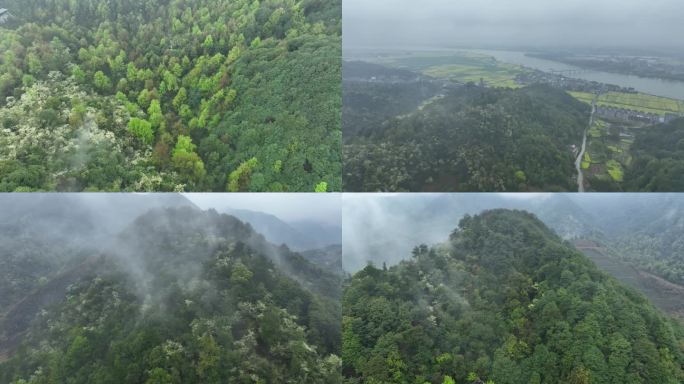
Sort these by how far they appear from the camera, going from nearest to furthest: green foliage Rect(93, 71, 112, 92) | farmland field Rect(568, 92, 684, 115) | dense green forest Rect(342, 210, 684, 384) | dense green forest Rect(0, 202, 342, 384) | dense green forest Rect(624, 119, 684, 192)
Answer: dense green forest Rect(0, 202, 342, 384) → dense green forest Rect(342, 210, 684, 384) → dense green forest Rect(624, 119, 684, 192) → farmland field Rect(568, 92, 684, 115) → green foliage Rect(93, 71, 112, 92)

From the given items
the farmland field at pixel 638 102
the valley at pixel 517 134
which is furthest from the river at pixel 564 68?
the farmland field at pixel 638 102

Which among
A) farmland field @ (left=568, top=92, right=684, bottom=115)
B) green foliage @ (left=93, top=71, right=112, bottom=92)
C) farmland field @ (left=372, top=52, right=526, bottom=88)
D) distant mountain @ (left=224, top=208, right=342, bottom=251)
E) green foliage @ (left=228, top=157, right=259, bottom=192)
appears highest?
farmland field @ (left=372, top=52, right=526, bottom=88)

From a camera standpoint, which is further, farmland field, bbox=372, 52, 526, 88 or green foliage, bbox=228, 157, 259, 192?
farmland field, bbox=372, 52, 526, 88

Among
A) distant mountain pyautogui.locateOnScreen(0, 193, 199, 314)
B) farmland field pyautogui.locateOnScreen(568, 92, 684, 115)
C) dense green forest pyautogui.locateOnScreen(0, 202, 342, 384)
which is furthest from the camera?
farmland field pyautogui.locateOnScreen(568, 92, 684, 115)

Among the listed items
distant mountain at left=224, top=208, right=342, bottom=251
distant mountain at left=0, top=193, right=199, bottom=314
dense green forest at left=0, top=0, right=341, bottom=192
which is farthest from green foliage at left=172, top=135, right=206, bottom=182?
distant mountain at left=224, top=208, right=342, bottom=251

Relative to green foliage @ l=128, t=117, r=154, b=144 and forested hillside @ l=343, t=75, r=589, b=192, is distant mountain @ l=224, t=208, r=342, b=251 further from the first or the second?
green foliage @ l=128, t=117, r=154, b=144

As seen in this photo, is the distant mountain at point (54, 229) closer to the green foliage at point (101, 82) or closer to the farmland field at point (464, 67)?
the green foliage at point (101, 82)

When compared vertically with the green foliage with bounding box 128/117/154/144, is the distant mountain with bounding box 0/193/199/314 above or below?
below

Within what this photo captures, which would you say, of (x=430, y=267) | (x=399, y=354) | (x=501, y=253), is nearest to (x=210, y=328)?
(x=399, y=354)
